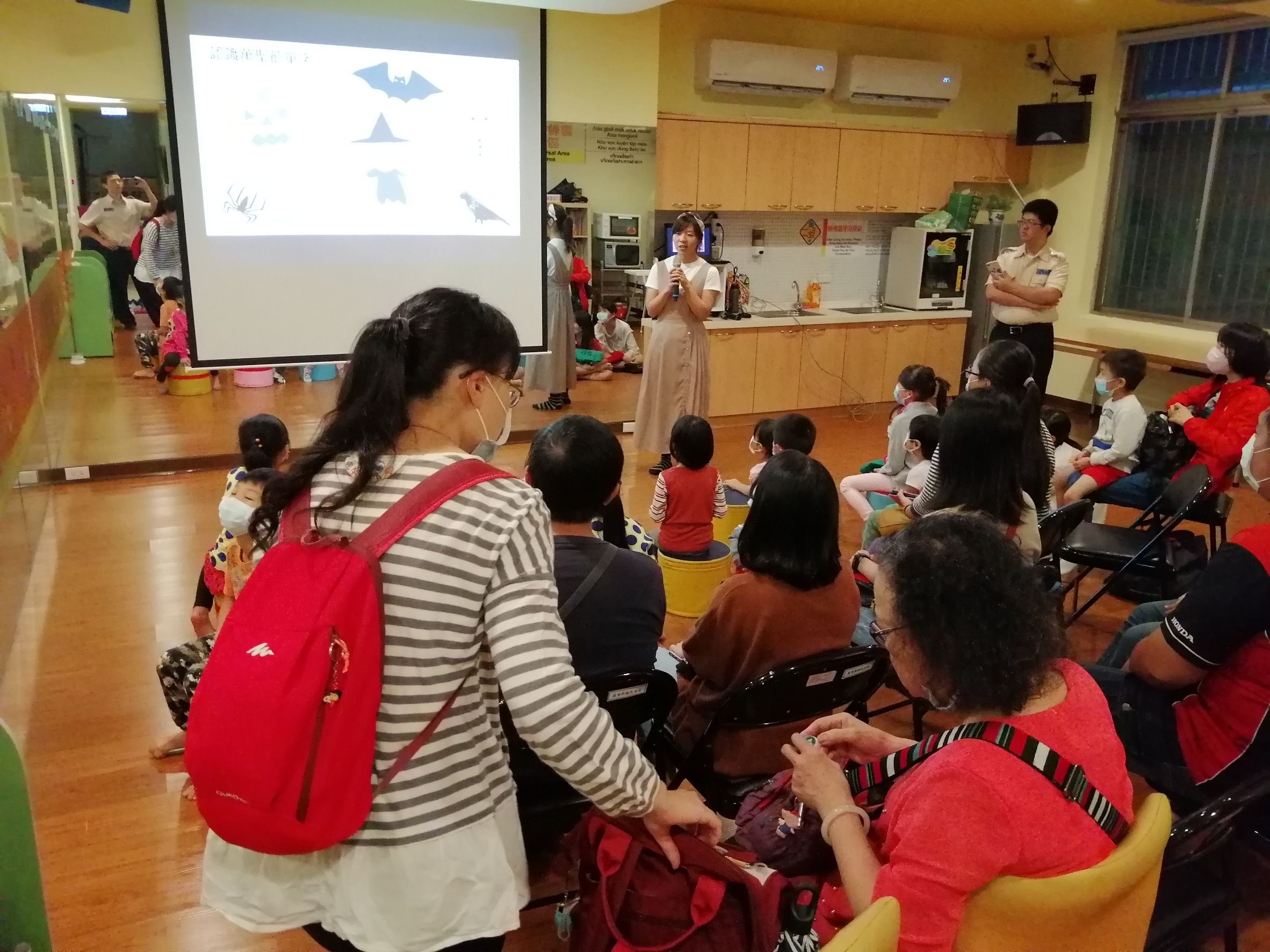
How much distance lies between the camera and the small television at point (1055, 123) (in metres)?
6.78

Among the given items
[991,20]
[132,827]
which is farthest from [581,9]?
[132,827]

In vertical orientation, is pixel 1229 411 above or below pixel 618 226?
below

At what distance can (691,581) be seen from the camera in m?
3.42

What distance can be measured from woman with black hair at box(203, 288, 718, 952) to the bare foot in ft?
5.51

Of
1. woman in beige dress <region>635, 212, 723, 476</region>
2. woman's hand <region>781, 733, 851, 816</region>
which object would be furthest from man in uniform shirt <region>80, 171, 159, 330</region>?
woman's hand <region>781, 733, 851, 816</region>

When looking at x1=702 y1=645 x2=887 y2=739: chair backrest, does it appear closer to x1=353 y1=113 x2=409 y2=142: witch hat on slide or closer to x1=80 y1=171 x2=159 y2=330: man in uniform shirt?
x1=353 y1=113 x2=409 y2=142: witch hat on slide

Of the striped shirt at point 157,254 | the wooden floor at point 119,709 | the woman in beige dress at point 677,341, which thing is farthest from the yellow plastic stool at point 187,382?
the woman in beige dress at point 677,341

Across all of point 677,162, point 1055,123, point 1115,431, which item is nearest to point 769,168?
point 677,162

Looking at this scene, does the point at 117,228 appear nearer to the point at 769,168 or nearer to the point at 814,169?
the point at 769,168

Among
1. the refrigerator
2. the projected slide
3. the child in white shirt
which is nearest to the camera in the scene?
the child in white shirt

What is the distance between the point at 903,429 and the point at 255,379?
520 centimetres

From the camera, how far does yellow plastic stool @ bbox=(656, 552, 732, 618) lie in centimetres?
338

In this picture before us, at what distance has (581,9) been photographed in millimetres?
4996

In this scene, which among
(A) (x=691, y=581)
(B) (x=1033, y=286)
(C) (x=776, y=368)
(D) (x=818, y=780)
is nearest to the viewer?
(D) (x=818, y=780)
